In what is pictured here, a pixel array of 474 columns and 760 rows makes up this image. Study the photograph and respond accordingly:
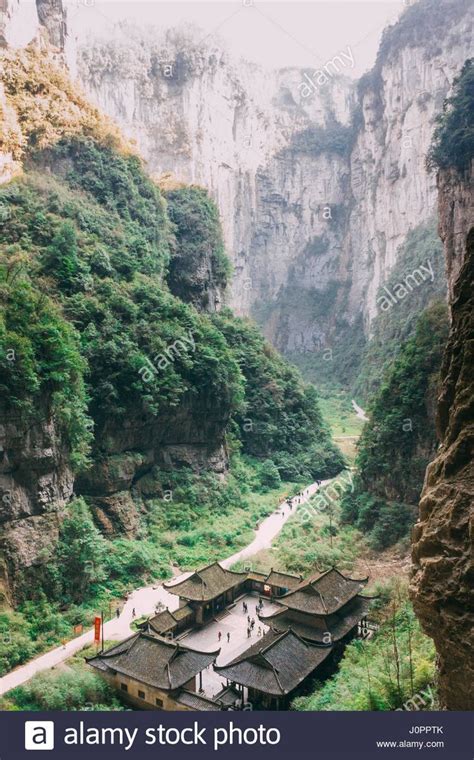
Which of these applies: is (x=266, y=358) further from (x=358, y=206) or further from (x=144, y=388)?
(x=358, y=206)

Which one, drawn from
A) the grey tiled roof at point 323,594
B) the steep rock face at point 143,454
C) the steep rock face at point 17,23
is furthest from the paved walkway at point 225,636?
the steep rock face at point 17,23

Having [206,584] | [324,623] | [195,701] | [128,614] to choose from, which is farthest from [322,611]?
[128,614]

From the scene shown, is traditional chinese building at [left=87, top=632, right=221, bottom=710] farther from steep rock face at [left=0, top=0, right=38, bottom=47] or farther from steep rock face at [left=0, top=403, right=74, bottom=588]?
steep rock face at [left=0, top=0, right=38, bottom=47]

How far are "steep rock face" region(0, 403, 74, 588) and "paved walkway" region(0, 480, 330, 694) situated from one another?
3.29m

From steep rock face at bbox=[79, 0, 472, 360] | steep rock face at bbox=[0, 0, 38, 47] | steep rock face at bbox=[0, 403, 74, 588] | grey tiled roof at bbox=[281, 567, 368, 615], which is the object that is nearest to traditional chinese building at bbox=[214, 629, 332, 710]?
grey tiled roof at bbox=[281, 567, 368, 615]

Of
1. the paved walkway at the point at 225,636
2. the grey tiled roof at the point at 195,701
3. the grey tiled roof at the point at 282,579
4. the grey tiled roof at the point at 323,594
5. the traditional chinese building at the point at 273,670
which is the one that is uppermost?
the grey tiled roof at the point at 323,594

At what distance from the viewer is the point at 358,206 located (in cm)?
8812

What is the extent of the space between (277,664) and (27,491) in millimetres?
11613

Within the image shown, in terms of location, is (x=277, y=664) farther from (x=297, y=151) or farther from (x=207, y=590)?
(x=297, y=151)

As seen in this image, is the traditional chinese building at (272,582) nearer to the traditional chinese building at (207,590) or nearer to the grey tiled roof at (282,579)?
the grey tiled roof at (282,579)

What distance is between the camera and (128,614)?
22.5 m

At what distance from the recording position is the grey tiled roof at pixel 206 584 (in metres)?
22.2

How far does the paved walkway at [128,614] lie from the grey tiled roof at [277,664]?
5419mm

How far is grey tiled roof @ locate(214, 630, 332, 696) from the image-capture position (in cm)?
1616
